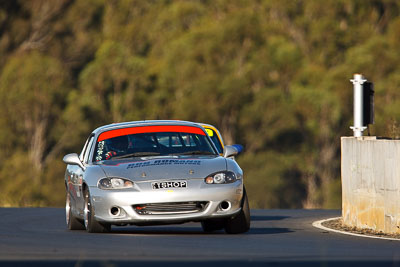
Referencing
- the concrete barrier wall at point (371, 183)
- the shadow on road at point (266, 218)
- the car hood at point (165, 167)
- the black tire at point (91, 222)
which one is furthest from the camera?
the shadow on road at point (266, 218)

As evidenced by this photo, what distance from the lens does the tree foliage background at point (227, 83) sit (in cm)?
5441

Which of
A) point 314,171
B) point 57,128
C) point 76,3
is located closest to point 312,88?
point 314,171

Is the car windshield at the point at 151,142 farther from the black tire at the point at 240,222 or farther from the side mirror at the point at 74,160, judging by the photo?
the black tire at the point at 240,222

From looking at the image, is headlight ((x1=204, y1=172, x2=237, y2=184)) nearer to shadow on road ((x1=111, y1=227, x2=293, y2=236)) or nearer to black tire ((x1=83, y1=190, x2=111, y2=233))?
shadow on road ((x1=111, y1=227, x2=293, y2=236))

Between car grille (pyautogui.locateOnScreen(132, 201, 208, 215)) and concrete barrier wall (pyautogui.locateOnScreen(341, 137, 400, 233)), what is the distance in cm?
266

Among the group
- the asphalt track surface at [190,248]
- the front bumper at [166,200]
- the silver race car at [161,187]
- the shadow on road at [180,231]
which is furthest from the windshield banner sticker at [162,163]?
the shadow on road at [180,231]

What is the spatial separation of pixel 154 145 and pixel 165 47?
46.0 metres

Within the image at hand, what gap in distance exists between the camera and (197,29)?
195 ft

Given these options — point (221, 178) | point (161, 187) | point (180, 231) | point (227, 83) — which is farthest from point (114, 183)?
point (227, 83)

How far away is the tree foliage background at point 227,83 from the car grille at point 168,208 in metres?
36.8

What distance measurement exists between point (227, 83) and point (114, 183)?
42.8 metres

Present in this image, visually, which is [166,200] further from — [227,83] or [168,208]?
[227,83]

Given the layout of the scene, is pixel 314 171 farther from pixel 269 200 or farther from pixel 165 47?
pixel 165 47
